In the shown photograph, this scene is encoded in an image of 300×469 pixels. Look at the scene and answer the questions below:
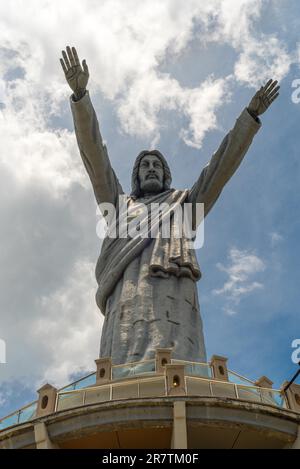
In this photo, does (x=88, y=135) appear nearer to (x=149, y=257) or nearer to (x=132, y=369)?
(x=149, y=257)

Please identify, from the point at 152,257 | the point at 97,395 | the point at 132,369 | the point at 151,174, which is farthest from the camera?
the point at 151,174

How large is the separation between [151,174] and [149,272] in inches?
212

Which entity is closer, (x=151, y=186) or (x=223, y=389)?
(x=223, y=389)

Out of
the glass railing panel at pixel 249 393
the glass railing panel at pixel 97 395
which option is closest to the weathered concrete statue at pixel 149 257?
the glass railing panel at pixel 97 395

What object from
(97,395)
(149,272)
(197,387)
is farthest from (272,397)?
(149,272)

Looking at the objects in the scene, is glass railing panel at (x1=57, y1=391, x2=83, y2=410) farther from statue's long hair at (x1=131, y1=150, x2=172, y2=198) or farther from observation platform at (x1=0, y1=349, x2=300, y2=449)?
statue's long hair at (x1=131, y1=150, x2=172, y2=198)

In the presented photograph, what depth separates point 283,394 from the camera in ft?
41.3

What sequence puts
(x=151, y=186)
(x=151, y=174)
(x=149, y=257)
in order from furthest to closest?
(x=151, y=174)
(x=151, y=186)
(x=149, y=257)

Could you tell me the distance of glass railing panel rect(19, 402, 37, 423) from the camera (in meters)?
12.2

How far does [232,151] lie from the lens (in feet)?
67.5

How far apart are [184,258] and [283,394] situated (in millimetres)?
6719

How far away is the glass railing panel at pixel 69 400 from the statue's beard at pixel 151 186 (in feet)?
35.9

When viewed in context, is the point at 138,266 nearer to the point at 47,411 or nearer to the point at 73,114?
the point at 73,114
